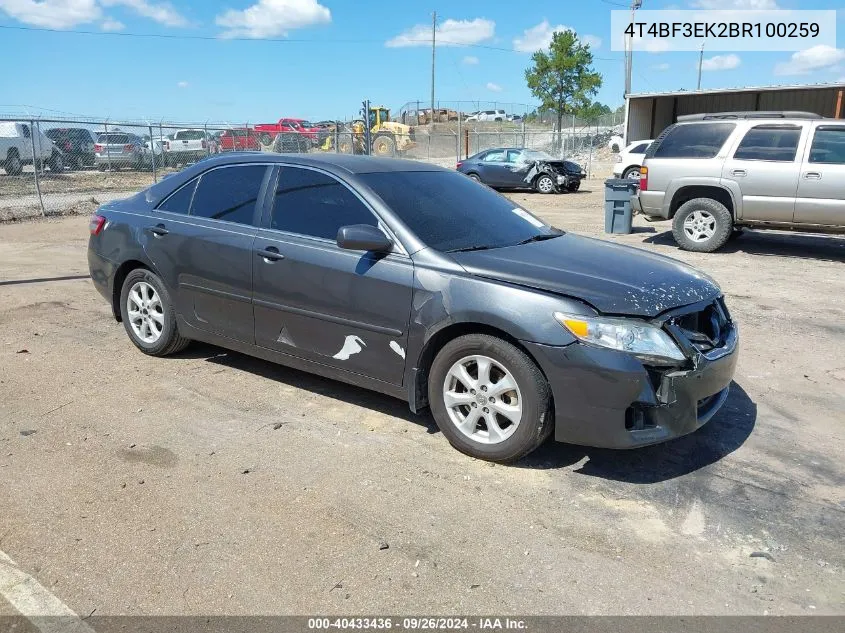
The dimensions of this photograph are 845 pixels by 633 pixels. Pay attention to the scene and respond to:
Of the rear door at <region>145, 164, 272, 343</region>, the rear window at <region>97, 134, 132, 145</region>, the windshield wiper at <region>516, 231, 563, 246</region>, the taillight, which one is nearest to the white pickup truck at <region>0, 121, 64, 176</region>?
the rear window at <region>97, 134, 132, 145</region>

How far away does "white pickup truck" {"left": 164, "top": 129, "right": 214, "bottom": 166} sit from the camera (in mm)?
24031

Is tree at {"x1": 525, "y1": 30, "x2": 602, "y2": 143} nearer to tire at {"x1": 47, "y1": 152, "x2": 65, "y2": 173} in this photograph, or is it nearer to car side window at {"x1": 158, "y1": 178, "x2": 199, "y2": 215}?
tire at {"x1": 47, "y1": 152, "x2": 65, "y2": 173}

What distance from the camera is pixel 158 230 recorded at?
526cm

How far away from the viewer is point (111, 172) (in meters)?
21.9

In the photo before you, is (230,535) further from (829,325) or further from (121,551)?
(829,325)

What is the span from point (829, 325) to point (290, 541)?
584 centimetres

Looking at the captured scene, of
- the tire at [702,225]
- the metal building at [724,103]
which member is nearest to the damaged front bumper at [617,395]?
the tire at [702,225]

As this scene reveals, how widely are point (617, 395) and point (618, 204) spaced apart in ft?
34.0

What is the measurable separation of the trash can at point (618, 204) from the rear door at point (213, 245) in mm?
9303

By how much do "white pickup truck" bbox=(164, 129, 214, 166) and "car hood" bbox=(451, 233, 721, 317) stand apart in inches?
813

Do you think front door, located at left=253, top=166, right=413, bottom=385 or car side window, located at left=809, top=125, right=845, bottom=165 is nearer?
front door, located at left=253, top=166, right=413, bottom=385

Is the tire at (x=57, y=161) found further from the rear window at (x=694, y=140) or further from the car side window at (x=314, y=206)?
the car side window at (x=314, y=206)

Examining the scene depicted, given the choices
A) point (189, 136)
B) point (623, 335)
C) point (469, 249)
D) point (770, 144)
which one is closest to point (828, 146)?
point (770, 144)

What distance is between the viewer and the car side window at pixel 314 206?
4391 millimetres
